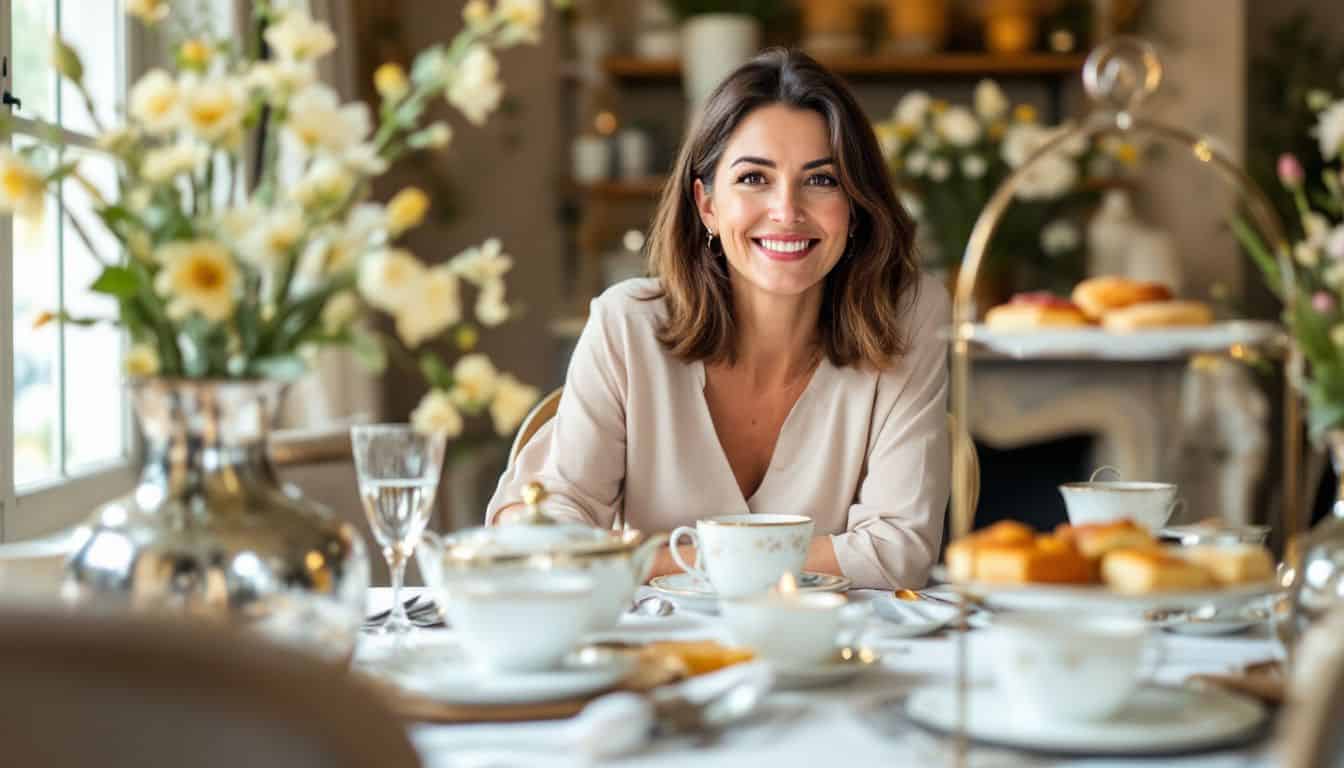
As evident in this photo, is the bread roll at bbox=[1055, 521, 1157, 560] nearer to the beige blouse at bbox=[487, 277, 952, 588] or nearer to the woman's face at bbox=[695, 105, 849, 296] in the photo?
the beige blouse at bbox=[487, 277, 952, 588]

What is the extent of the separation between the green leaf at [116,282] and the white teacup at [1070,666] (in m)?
0.67

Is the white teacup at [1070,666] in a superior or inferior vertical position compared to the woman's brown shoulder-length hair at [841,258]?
inferior

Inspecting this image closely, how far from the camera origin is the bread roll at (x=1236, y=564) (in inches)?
40.9

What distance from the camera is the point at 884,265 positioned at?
2.22 metres

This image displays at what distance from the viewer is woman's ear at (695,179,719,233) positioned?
7.46 feet

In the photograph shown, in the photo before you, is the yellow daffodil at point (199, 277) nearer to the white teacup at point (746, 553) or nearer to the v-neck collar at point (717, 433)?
the white teacup at point (746, 553)

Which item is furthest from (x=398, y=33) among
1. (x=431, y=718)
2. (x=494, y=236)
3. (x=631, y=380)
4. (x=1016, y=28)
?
(x=431, y=718)

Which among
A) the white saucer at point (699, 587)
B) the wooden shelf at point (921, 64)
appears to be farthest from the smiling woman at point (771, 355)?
the wooden shelf at point (921, 64)

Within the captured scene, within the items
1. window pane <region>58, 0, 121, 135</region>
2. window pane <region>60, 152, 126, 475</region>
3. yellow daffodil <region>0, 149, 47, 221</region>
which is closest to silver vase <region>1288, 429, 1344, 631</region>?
yellow daffodil <region>0, 149, 47, 221</region>

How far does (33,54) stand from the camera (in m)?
2.46

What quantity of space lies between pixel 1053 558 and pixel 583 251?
4285mm

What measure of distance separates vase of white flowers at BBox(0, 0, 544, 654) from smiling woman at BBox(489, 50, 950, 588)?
0.95 m

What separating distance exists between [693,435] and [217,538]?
1140 millimetres

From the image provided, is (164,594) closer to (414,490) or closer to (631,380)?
(414,490)
